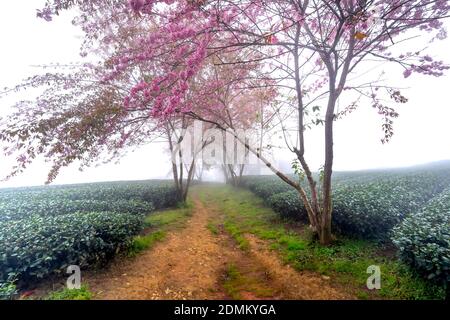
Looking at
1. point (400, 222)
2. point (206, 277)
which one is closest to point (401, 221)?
point (400, 222)

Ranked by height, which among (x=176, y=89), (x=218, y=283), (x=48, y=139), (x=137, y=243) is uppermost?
(x=176, y=89)

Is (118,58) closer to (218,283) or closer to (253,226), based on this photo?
(218,283)

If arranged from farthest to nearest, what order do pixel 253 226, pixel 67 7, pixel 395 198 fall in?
pixel 253 226, pixel 395 198, pixel 67 7

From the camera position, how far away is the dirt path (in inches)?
168

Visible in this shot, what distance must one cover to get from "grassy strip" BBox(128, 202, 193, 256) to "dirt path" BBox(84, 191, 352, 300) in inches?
12.5

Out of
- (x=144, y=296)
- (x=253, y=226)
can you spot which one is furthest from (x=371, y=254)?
(x=144, y=296)

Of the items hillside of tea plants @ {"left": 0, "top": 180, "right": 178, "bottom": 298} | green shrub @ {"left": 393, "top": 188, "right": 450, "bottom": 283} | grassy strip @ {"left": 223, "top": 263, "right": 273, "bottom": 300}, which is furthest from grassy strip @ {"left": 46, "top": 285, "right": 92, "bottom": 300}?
green shrub @ {"left": 393, "top": 188, "right": 450, "bottom": 283}

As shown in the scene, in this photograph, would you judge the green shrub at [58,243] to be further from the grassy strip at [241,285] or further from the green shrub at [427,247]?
the green shrub at [427,247]

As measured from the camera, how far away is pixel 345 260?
204 inches

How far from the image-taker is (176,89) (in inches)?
164

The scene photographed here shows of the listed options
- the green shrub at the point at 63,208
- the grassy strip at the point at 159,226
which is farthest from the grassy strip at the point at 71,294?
the green shrub at the point at 63,208

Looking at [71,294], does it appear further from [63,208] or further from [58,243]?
[63,208]

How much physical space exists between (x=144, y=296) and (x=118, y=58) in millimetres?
4482
